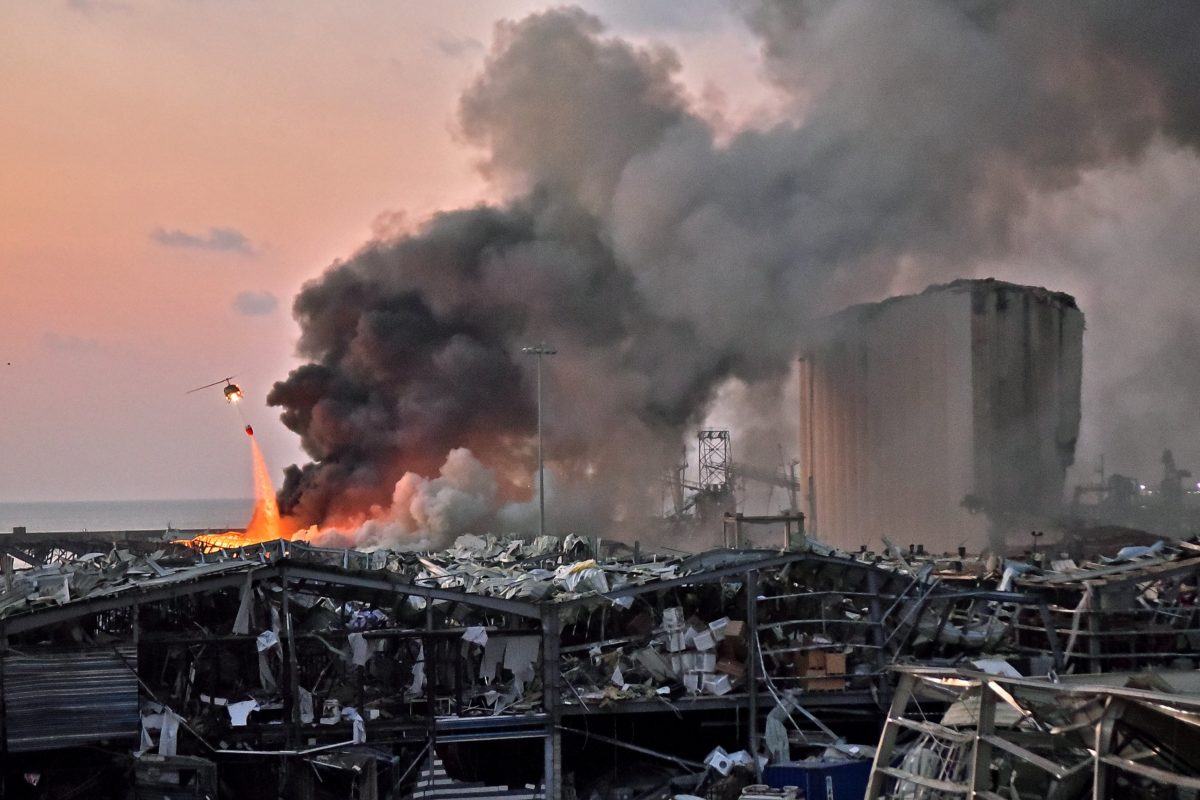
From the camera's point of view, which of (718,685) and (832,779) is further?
(718,685)

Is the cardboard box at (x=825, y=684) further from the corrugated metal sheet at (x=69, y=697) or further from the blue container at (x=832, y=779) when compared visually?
the corrugated metal sheet at (x=69, y=697)

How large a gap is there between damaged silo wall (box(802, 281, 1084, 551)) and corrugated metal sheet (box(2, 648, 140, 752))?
36.2 meters

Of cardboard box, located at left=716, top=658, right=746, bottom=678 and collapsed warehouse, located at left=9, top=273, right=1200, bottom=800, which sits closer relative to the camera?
collapsed warehouse, located at left=9, top=273, right=1200, bottom=800

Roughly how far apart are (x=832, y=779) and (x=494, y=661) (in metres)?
6.00

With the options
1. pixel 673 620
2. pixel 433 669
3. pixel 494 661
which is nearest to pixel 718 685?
pixel 673 620

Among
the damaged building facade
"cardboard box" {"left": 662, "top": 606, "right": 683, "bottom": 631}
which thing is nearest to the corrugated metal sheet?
the damaged building facade

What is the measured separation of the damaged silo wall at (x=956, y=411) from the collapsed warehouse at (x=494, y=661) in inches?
914

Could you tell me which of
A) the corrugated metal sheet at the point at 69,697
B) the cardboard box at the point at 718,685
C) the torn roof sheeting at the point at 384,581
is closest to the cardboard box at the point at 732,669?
the cardboard box at the point at 718,685

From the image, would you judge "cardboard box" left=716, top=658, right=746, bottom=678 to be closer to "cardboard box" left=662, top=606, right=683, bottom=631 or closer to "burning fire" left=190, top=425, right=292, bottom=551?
"cardboard box" left=662, top=606, right=683, bottom=631

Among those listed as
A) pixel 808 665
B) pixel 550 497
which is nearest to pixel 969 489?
pixel 550 497

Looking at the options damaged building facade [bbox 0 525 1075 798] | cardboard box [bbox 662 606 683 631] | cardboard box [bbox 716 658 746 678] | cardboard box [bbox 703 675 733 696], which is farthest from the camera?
cardboard box [bbox 662 606 683 631]

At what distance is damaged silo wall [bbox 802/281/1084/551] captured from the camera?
48625mm

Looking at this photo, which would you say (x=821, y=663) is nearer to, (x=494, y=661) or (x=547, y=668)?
(x=547, y=668)

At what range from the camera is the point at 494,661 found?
856 inches
